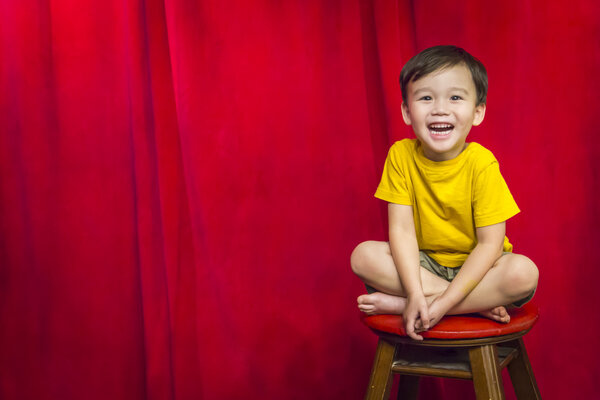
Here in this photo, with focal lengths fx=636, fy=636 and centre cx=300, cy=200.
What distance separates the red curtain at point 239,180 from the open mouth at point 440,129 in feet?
1.51

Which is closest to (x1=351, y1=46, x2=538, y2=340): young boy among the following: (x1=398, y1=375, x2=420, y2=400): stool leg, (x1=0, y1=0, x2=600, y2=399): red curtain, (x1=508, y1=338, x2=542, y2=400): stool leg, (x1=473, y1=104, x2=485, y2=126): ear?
(x1=473, y1=104, x2=485, y2=126): ear

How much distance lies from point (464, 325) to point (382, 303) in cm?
15

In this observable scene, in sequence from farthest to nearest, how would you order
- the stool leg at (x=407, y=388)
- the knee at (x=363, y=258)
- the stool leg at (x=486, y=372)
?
the stool leg at (x=407, y=388) < the knee at (x=363, y=258) < the stool leg at (x=486, y=372)

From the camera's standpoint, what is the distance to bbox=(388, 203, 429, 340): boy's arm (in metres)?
1.02

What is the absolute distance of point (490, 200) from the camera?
1.07 m

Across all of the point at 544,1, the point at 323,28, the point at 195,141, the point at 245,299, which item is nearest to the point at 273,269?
the point at 245,299

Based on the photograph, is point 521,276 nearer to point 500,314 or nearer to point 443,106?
point 500,314

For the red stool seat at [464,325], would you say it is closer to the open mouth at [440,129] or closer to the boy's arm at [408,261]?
the boy's arm at [408,261]

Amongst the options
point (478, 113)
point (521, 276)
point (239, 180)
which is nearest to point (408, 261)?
point (521, 276)

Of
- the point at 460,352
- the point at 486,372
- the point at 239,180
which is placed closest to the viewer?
the point at 486,372

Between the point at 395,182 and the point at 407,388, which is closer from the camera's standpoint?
the point at 395,182

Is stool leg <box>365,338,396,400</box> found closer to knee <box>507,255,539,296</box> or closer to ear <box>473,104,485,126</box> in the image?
knee <box>507,255,539,296</box>

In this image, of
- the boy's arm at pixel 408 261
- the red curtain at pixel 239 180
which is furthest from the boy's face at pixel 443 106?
the red curtain at pixel 239 180

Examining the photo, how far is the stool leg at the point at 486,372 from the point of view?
0.99 meters
